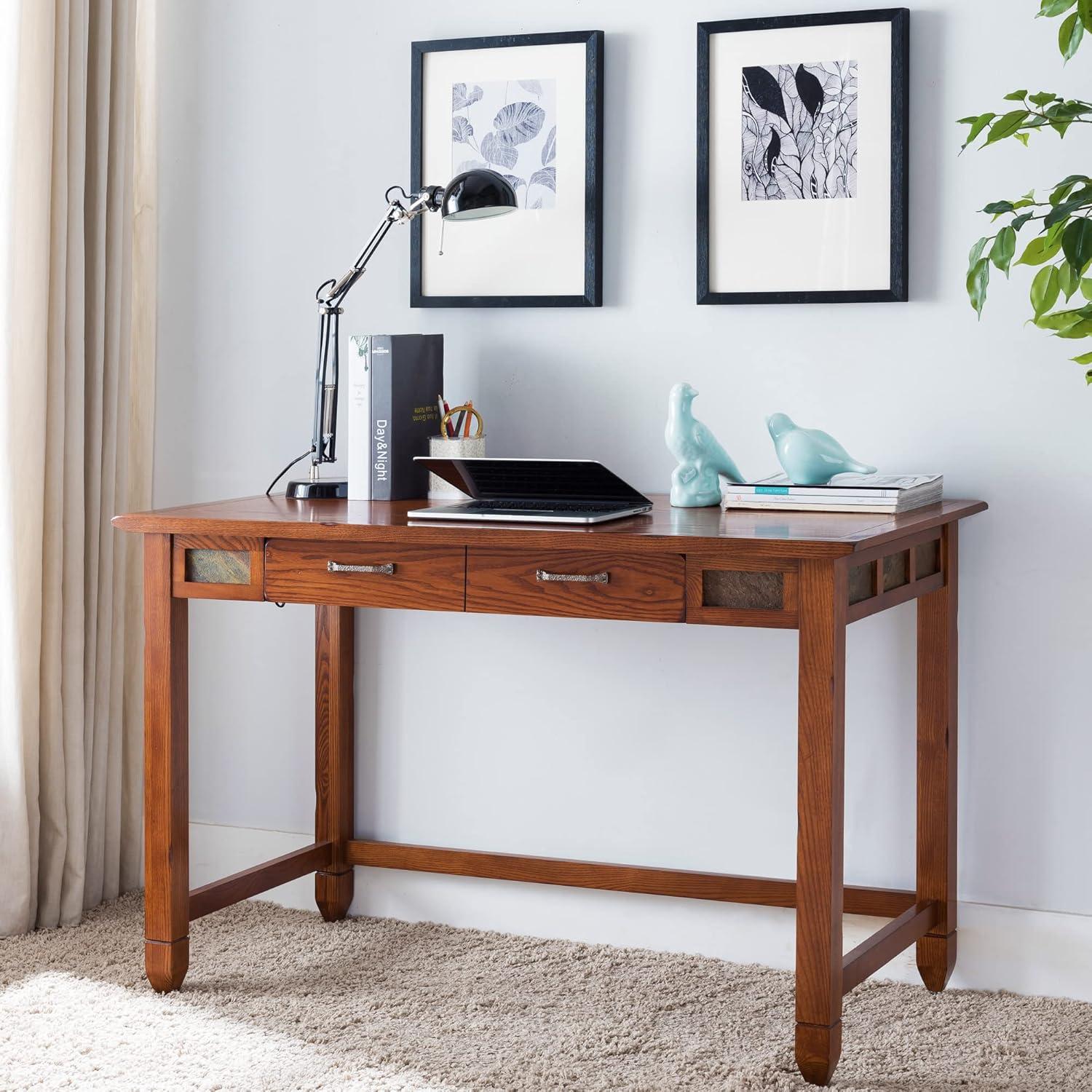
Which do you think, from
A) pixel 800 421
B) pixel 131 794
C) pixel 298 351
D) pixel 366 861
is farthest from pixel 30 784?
pixel 800 421

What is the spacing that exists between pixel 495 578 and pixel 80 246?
110 cm

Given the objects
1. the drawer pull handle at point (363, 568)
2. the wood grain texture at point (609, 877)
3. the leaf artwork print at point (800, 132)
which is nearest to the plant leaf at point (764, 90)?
the leaf artwork print at point (800, 132)

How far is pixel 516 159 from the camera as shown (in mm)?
2475

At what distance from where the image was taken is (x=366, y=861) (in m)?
2.62

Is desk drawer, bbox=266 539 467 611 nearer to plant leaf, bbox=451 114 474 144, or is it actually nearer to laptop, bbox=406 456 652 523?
laptop, bbox=406 456 652 523

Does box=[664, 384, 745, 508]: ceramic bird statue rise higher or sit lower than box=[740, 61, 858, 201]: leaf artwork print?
lower

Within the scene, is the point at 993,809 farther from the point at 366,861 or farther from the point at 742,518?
the point at 366,861

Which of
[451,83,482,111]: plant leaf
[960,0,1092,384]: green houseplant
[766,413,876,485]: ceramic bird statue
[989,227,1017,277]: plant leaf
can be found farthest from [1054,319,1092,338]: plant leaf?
[451,83,482,111]: plant leaf

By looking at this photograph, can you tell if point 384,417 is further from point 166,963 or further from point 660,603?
point 166,963

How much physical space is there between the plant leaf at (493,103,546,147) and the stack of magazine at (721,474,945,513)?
0.76 meters

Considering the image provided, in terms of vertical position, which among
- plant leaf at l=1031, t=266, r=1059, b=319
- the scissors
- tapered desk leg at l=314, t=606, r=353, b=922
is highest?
plant leaf at l=1031, t=266, r=1059, b=319

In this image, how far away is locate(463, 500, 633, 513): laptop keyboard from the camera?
2.01m

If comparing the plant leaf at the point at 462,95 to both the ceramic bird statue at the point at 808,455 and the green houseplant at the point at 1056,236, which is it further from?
the green houseplant at the point at 1056,236

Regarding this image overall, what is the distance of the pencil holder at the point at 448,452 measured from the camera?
92.3 inches
